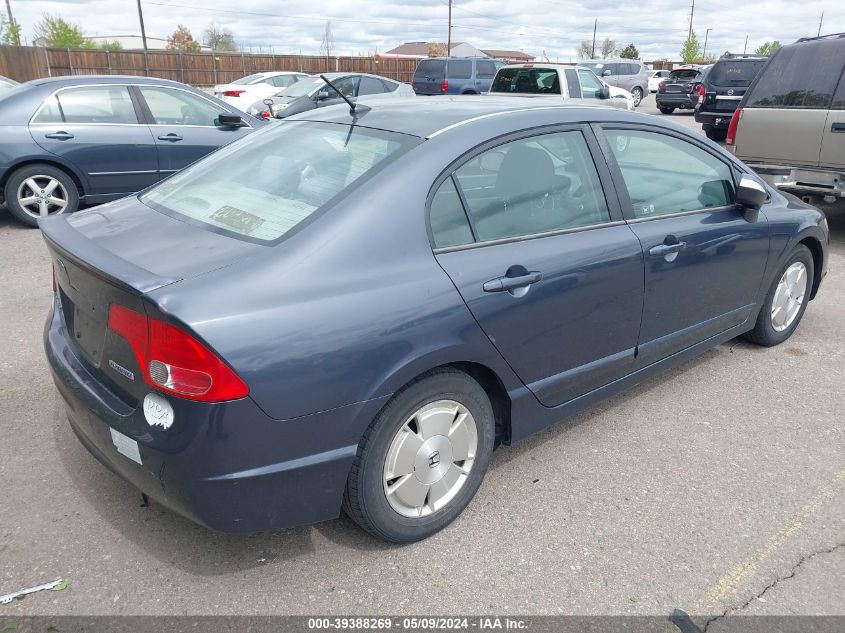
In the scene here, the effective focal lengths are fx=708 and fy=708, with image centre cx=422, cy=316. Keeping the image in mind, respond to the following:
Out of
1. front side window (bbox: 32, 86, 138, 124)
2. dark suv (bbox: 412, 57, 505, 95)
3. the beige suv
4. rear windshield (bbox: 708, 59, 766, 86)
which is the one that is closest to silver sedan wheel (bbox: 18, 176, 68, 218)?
front side window (bbox: 32, 86, 138, 124)

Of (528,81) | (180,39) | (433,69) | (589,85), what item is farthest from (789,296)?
(180,39)

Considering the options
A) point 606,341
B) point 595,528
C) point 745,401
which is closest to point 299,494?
point 595,528

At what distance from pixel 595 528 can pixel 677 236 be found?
59.2 inches

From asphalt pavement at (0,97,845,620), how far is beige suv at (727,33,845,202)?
13.7 ft

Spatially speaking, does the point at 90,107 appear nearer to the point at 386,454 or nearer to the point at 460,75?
the point at 386,454

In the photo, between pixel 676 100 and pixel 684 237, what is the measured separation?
23.2 metres

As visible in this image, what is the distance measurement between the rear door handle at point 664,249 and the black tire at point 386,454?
1.15 meters

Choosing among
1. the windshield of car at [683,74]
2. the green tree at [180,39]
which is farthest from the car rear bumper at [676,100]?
the green tree at [180,39]

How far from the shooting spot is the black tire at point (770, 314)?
440cm

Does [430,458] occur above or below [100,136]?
below

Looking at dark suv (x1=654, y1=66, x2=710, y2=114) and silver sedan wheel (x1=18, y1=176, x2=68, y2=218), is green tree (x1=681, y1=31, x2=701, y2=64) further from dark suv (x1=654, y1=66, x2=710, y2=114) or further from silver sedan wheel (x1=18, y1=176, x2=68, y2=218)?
silver sedan wheel (x1=18, y1=176, x2=68, y2=218)

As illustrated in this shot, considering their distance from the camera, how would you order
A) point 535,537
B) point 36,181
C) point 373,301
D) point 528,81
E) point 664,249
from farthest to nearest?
point 528,81
point 36,181
point 664,249
point 535,537
point 373,301

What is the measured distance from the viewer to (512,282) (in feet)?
8.95

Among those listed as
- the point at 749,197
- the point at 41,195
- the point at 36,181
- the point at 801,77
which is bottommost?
the point at 41,195
